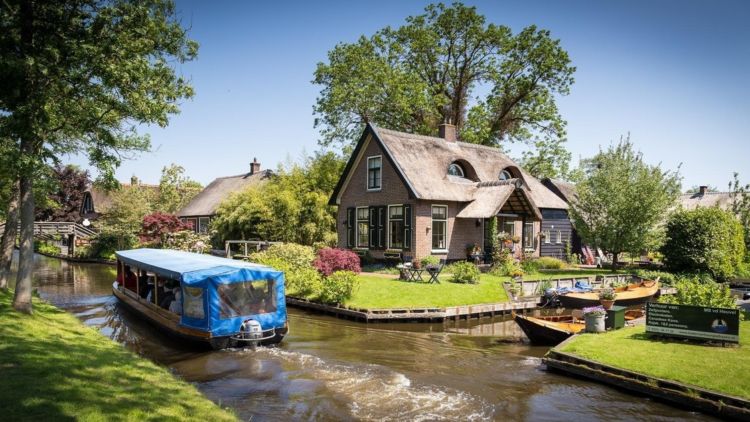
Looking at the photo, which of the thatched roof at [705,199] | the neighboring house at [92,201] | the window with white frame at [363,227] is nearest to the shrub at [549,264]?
the window with white frame at [363,227]

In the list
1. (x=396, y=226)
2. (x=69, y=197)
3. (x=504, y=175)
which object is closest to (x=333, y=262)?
(x=396, y=226)

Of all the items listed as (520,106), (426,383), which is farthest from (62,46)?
(520,106)

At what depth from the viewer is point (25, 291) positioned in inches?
554

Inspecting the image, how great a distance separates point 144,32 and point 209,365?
935 cm

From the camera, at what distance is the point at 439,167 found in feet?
100

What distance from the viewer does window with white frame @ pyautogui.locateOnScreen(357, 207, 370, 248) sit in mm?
31239

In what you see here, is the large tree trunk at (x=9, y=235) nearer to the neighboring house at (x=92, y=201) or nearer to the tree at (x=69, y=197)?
the neighboring house at (x=92, y=201)

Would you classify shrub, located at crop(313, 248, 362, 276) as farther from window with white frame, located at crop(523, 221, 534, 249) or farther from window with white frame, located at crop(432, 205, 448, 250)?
window with white frame, located at crop(523, 221, 534, 249)

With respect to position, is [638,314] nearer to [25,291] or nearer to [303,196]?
[25,291]

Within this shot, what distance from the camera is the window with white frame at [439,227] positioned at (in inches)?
1141

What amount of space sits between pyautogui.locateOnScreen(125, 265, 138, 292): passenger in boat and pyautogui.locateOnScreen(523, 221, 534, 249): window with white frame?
22879mm

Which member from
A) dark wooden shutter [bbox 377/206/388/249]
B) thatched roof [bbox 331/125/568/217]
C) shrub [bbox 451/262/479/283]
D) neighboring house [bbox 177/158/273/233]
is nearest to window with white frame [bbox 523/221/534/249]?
thatched roof [bbox 331/125/568/217]

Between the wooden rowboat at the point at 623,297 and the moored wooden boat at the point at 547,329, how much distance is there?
4.54 metres

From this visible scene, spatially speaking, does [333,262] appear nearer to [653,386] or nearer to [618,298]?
[618,298]
